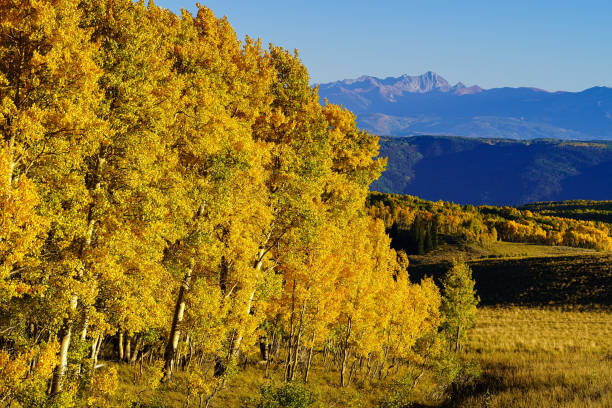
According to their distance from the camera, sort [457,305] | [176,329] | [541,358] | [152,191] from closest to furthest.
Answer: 1. [152,191]
2. [176,329]
3. [541,358]
4. [457,305]

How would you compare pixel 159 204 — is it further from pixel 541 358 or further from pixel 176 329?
pixel 541 358

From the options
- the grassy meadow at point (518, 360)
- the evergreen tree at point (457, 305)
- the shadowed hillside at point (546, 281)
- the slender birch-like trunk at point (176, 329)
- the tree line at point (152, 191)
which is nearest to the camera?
the tree line at point (152, 191)

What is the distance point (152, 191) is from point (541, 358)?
3849 centimetres

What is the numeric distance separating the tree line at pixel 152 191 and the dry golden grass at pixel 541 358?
10.4m

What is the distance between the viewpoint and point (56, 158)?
13.5 metres

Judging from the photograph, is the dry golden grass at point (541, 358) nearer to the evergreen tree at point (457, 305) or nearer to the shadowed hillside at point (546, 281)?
the evergreen tree at point (457, 305)

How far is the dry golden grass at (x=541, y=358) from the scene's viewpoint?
63.7ft

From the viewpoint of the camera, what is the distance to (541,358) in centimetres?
3878

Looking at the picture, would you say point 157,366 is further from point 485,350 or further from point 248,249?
point 485,350

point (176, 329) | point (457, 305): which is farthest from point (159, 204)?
point (457, 305)

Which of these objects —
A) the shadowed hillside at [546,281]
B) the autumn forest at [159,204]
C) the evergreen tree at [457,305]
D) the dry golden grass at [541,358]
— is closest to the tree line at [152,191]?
the autumn forest at [159,204]

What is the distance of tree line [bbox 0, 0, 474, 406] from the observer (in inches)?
530

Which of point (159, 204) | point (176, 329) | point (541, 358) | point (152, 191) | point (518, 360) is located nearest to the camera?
point (152, 191)

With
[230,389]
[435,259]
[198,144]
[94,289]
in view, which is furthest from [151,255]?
[435,259]
